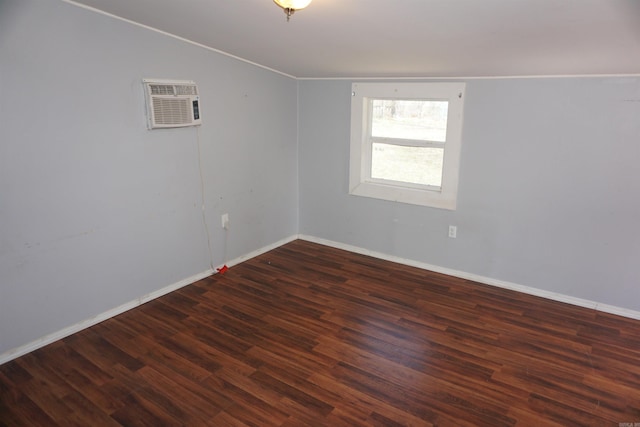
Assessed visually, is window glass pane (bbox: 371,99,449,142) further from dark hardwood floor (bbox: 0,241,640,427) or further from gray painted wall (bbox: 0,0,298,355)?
dark hardwood floor (bbox: 0,241,640,427)

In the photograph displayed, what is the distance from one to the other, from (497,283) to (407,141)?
4.97 feet

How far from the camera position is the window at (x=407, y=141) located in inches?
142

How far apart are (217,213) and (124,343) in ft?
4.46

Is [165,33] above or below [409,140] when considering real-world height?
above

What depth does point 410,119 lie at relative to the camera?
12.8ft

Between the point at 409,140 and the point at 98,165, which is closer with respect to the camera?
the point at 98,165

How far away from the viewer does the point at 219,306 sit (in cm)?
319

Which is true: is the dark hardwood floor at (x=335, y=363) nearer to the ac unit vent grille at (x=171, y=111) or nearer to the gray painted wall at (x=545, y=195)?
the gray painted wall at (x=545, y=195)

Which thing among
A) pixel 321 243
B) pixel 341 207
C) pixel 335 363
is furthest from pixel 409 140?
pixel 335 363

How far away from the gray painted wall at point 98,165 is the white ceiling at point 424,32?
26 cm

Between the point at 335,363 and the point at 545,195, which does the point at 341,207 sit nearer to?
the point at 545,195

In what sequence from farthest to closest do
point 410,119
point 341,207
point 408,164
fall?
1. point 341,207
2. point 408,164
3. point 410,119

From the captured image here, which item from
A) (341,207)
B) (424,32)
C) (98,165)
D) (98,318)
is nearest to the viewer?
(424,32)

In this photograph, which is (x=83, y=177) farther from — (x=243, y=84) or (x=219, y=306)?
(x=243, y=84)
